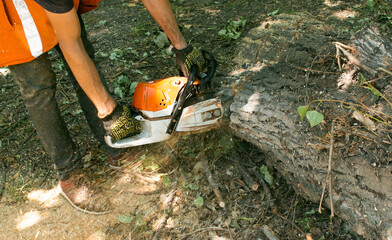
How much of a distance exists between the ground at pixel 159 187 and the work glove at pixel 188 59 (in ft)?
0.84

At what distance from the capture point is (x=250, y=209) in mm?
2096

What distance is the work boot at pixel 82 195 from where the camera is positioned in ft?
7.59

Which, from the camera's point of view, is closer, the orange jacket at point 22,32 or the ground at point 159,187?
the orange jacket at point 22,32

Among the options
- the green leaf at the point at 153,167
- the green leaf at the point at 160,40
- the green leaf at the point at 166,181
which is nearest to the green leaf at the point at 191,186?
the green leaf at the point at 166,181

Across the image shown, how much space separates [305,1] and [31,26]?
328cm

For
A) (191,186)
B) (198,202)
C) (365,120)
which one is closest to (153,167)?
(191,186)

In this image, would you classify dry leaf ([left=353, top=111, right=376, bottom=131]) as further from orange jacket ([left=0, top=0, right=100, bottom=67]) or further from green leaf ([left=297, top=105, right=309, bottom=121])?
orange jacket ([left=0, top=0, right=100, bottom=67])

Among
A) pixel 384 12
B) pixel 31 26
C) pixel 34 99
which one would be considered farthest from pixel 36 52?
pixel 384 12

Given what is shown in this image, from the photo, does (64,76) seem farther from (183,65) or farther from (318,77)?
(318,77)

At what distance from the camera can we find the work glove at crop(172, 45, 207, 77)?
7.20ft

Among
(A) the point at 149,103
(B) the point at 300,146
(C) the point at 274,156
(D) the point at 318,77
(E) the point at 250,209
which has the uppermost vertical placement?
(A) the point at 149,103

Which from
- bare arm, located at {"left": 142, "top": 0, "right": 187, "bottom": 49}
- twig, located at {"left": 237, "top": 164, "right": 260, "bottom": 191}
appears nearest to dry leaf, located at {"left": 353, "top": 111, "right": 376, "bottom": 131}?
twig, located at {"left": 237, "top": 164, "right": 260, "bottom": 191}

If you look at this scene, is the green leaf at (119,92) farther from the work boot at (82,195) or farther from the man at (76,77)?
the work boot at (82,195)

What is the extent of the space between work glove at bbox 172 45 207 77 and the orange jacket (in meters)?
0.84
